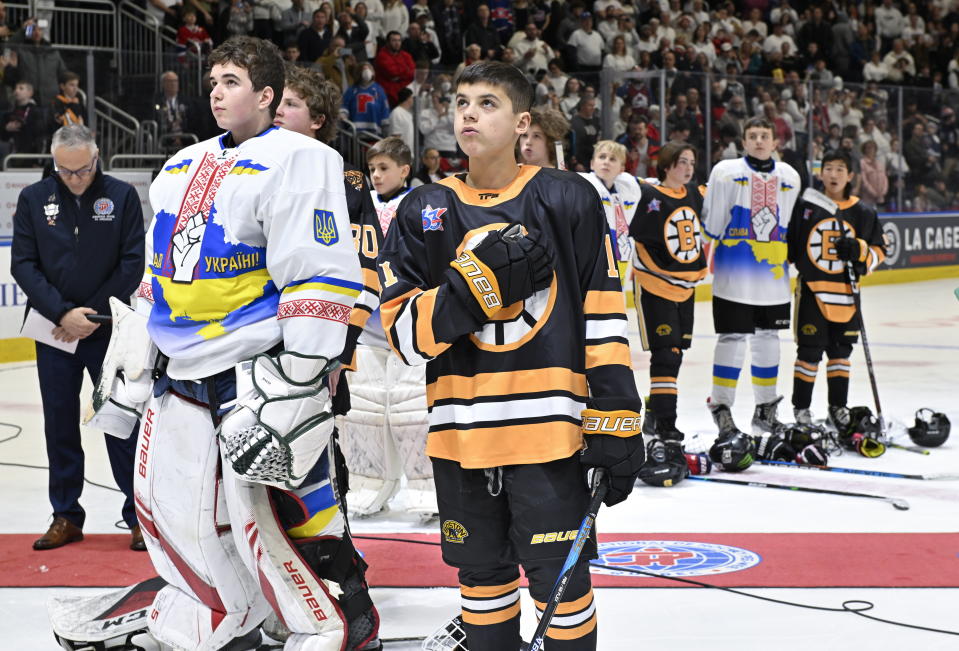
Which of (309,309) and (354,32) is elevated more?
(354,32)

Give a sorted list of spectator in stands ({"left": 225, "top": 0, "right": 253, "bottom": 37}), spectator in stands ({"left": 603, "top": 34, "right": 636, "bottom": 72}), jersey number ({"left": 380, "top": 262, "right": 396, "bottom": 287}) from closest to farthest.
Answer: jersey number ({"left": 380, "top": 262, "right": 396, "bottom": 287}) → spectator in stands ({"left": 225, "top": 0, "right": 253, "bottom": 37}) → spectator in stands ({"left": 603, "top": 34, "right": 636, "bottom": 72})

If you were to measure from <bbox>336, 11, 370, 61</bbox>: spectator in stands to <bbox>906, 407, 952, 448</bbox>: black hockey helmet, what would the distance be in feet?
24.3

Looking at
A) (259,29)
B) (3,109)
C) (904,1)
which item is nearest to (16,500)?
(3,109)

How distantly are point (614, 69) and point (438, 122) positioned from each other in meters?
3.55

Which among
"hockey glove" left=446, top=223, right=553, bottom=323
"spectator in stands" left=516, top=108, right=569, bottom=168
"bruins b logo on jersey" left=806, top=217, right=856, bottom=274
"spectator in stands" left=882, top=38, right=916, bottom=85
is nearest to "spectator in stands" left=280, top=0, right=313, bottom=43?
"bruins b logo on jersey" left=806, top=217, right=856, bottom=274

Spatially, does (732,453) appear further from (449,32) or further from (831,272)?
(449,32)

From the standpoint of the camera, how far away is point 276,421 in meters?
2.54

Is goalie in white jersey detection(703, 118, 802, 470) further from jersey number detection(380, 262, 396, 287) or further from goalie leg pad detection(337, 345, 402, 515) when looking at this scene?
jersey number detection(380, 262, 396, 287)

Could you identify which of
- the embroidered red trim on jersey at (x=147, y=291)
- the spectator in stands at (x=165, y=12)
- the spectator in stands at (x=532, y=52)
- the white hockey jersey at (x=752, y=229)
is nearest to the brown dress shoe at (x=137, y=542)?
the embroidered red trim on jersey at (x=147, y=291)

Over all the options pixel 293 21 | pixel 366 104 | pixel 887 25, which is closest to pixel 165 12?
pixel 293 21

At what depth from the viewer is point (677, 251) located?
5840 millimetres

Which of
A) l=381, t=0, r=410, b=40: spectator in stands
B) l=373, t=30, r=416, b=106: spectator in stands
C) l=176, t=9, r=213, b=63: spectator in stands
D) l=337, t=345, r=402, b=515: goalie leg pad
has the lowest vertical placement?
l=337, t=345, r=402, b=515: goalie leg pad

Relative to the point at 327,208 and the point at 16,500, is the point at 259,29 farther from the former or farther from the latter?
the point at 327,208

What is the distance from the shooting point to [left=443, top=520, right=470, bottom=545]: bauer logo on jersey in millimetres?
2602
